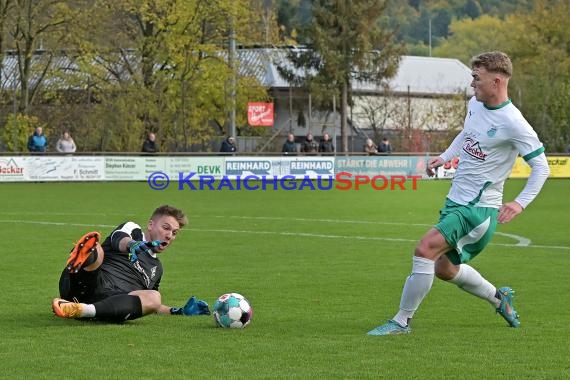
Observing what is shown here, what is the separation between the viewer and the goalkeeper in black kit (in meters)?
8.77

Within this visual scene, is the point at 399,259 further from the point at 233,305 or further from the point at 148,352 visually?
the point at 148,352

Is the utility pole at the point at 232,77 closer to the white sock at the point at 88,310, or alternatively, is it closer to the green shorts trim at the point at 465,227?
the white sock at the point at 88,310

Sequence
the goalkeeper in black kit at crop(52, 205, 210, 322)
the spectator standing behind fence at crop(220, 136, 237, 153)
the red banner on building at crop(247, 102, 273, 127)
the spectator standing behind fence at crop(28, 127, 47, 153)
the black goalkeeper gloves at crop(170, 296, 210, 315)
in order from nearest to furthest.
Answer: the goalkeeper in black kit at crop(52, 205, 210, 322) < the black goalkeeper gloves at crop(170, 296, 210, 315) < the spectator standing behind fence at crop(28, 127, 47, 153) < the spectator standing behind fence at crop(220, 136, 237, 153) < the red banner on building at crop(247, 102, 273, 127)

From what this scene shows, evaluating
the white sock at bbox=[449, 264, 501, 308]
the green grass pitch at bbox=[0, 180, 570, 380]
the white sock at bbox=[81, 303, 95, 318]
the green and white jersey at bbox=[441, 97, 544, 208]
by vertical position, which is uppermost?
the green and white jersey at bbox=[441, 97, 544, 208]

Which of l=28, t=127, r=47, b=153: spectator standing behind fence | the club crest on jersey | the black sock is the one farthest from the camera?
l=28, t=127, r=47, b=153: spectator standing behind fence

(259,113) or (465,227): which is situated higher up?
(259,113)

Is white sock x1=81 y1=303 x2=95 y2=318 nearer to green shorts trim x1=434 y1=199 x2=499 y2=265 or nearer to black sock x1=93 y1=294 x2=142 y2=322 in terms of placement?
black sock x1=93 y1=294 x2=142 y2=322

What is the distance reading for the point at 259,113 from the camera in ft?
201

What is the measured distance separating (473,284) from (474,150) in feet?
3.34

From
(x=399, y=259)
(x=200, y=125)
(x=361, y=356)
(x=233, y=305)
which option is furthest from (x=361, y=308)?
(x=200, y=125)

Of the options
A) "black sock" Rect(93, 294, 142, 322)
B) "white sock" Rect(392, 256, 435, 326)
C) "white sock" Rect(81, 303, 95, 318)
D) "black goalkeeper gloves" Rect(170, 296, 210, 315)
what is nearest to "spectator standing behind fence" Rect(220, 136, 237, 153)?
"black goalkeeper gloves" Rect(170, 296, 210, 315)

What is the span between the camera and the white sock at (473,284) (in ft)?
29.0

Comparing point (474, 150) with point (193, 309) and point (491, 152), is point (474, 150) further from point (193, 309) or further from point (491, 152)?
point (193, 309)

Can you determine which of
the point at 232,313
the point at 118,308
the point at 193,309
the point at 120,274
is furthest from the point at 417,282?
the point at 120,274
